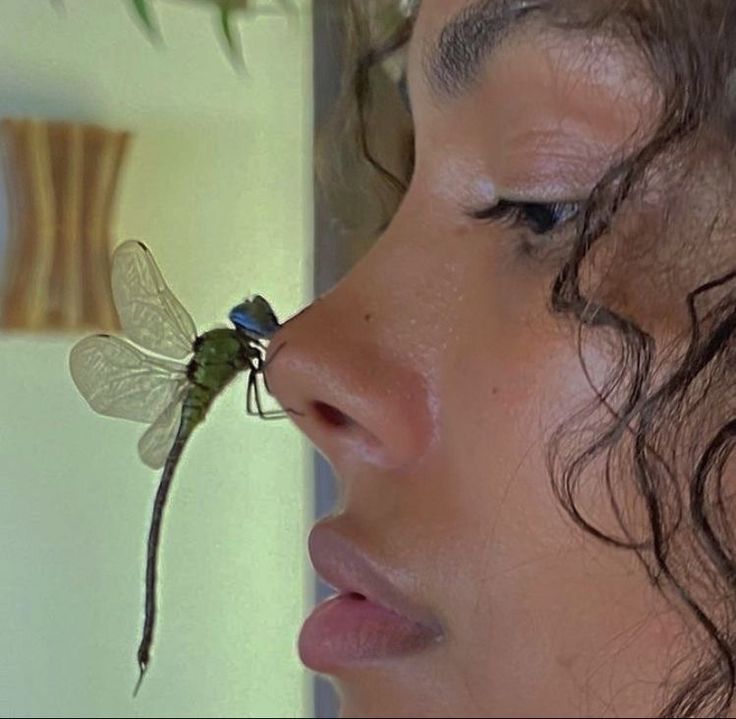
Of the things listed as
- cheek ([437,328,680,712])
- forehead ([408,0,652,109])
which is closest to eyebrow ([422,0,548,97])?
forehead ([408,0,652,109])

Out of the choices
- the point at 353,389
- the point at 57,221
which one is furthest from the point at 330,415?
the point at 57,221

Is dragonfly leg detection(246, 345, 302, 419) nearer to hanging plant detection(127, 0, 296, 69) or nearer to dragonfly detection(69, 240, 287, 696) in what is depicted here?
dragonfly detection(69, 240, 287, 696)

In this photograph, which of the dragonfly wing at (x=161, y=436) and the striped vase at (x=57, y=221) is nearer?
the striped vase at (x=57, y=221)

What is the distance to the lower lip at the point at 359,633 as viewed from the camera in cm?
50

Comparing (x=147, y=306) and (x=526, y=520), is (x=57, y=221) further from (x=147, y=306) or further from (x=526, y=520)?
(x=526, y=520)

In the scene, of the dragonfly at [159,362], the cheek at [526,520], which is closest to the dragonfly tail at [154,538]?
the dragonfly at [159,362]

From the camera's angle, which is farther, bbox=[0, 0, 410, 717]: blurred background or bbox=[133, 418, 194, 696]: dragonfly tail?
bbox=[133, 418, 194, 696]: dragonfly tail

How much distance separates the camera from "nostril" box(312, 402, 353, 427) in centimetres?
49

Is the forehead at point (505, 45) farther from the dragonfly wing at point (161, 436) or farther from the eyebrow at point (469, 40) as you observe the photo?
the dragonfly wing at point (161, 436)

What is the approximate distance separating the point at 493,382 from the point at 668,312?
74 millimetres

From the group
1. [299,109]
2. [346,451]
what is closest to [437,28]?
[299,109]

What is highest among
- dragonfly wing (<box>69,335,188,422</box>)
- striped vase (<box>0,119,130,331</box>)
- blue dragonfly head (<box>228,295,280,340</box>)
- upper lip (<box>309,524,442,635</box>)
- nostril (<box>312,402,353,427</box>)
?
striped vase (<box>0,119,130,331</box>)

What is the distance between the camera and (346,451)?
0.50 metres

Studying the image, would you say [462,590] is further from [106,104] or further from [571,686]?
[106,104]
